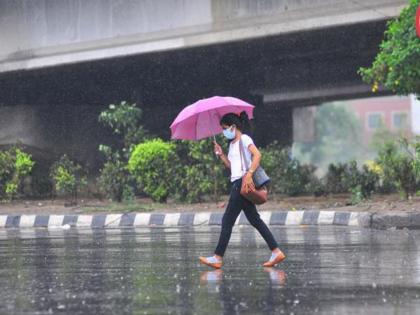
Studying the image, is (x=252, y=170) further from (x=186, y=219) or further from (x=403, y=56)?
(x=186, y=219)

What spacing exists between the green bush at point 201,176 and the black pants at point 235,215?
475 inches

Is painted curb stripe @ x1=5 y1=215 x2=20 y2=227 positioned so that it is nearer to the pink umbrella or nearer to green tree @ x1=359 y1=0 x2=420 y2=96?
green tree @ x1=359 y1=0 x2=420 y2=96

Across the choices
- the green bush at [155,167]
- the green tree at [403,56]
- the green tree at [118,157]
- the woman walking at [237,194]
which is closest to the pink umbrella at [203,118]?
the woman walking at [237,194]

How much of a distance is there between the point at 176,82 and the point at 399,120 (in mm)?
88257

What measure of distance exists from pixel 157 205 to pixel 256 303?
15569 millimetres

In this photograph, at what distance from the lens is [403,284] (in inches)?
364

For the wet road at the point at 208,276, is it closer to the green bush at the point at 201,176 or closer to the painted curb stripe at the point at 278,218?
the painted curb stripe at the point at 278,218

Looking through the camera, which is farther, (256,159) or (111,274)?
(256,159)

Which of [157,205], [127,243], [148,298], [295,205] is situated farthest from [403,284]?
[157,205]

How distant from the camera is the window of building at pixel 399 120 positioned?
11831cm

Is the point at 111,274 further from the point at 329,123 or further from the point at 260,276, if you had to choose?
the point at 329,123

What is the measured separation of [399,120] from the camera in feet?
395

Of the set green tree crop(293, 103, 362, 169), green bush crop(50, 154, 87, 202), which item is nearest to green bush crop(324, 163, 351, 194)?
green bush crop(50, 154, 87, 202)

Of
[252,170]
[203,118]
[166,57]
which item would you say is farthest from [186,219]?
[252,170]
